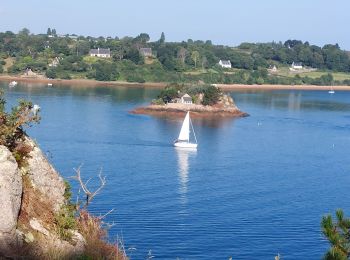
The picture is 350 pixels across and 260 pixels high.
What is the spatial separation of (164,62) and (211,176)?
2662 inches

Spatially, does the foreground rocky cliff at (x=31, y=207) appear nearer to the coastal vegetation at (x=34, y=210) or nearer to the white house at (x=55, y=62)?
the coastal vegetation at (x=34, y=210)

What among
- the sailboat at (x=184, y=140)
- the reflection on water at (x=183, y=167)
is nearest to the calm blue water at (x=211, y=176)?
the reflection on water at (x=183, y=167)

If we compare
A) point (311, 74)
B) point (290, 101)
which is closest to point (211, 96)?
point (290, 101)

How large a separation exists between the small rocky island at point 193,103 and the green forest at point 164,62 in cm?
2810

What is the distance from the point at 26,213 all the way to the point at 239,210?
1519cm

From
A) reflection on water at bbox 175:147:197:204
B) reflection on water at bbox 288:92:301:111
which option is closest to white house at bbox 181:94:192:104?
reflection on water at bbox 288:92:301:111

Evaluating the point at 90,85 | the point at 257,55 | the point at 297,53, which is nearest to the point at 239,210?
the point at 90,85

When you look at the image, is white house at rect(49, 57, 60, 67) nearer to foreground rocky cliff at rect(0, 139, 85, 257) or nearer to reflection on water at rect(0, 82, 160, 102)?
reflection on water at rect(0, 82, 160, 102)

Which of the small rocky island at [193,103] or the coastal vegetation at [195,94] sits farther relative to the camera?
the coastal vegetation at [195,94]

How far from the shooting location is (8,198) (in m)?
5.93

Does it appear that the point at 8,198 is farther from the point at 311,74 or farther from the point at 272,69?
the point at 311,74

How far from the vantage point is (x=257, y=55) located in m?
108

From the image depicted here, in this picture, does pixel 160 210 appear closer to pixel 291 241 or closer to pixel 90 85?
pixel 291 241

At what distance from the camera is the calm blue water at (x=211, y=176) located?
703 inches
